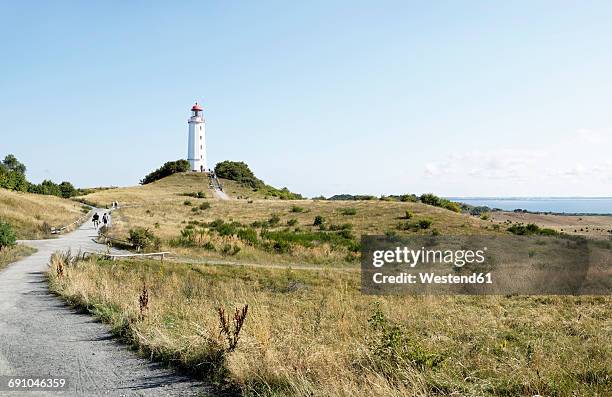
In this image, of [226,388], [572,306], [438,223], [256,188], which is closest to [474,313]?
[572,306]

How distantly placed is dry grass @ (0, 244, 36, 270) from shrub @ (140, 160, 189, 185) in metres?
87.5

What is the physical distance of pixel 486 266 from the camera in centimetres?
2645

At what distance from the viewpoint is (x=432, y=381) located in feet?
19.1

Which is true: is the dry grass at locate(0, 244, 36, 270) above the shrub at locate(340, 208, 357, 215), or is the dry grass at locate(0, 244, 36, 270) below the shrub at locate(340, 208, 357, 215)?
below

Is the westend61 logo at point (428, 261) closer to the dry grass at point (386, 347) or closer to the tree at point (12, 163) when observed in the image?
the dry grass at point (386, 347)

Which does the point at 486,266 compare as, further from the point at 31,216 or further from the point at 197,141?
the point at 197,141

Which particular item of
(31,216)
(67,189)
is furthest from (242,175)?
(31,216)

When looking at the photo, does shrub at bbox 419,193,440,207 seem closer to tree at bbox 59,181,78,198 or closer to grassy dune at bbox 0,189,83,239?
grassy dune at bbox 0,189,83,239

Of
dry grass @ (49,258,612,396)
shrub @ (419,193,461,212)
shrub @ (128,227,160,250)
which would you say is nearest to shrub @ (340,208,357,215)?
shrub @ (419,193,461,212)

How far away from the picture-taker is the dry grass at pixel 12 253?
69.1 ft

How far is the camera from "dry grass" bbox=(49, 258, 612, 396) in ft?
19.1

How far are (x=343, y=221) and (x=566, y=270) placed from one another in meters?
28.4

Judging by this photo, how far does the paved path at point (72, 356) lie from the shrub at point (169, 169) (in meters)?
102

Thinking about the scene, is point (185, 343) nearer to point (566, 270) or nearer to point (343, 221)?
point (566, 270)
